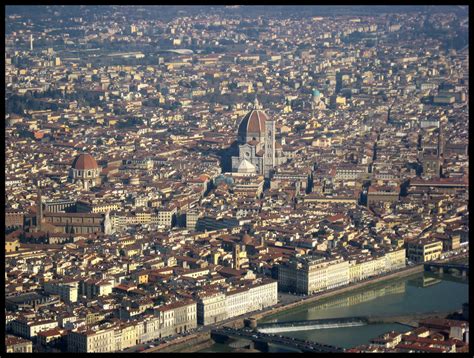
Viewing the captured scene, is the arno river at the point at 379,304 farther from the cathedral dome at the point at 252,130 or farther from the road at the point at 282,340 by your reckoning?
the cathedral dome at the point at 252,130

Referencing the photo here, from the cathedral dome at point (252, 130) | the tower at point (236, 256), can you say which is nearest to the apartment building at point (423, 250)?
the tower at point (236, 256)

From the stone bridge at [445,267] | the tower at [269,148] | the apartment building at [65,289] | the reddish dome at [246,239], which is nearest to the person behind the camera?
the apartment building at [65,289]

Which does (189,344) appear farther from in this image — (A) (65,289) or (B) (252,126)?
(B) (252,126)

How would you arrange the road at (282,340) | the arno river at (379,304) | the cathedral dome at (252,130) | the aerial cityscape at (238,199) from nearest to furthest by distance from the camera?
the road at (282,340) → the arno river at (379,304) → the aerial cityscape at (238,199) → the cathedral dome at (252,130)

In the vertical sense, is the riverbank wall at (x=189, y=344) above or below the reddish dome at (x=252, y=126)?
below

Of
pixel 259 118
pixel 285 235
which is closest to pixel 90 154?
pixel 259 118

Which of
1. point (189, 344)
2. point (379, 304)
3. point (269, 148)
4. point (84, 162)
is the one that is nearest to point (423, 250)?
point (379, 304)

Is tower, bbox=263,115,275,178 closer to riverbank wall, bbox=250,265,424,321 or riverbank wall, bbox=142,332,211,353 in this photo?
riverbank wall, bbox=250,265,424,321
